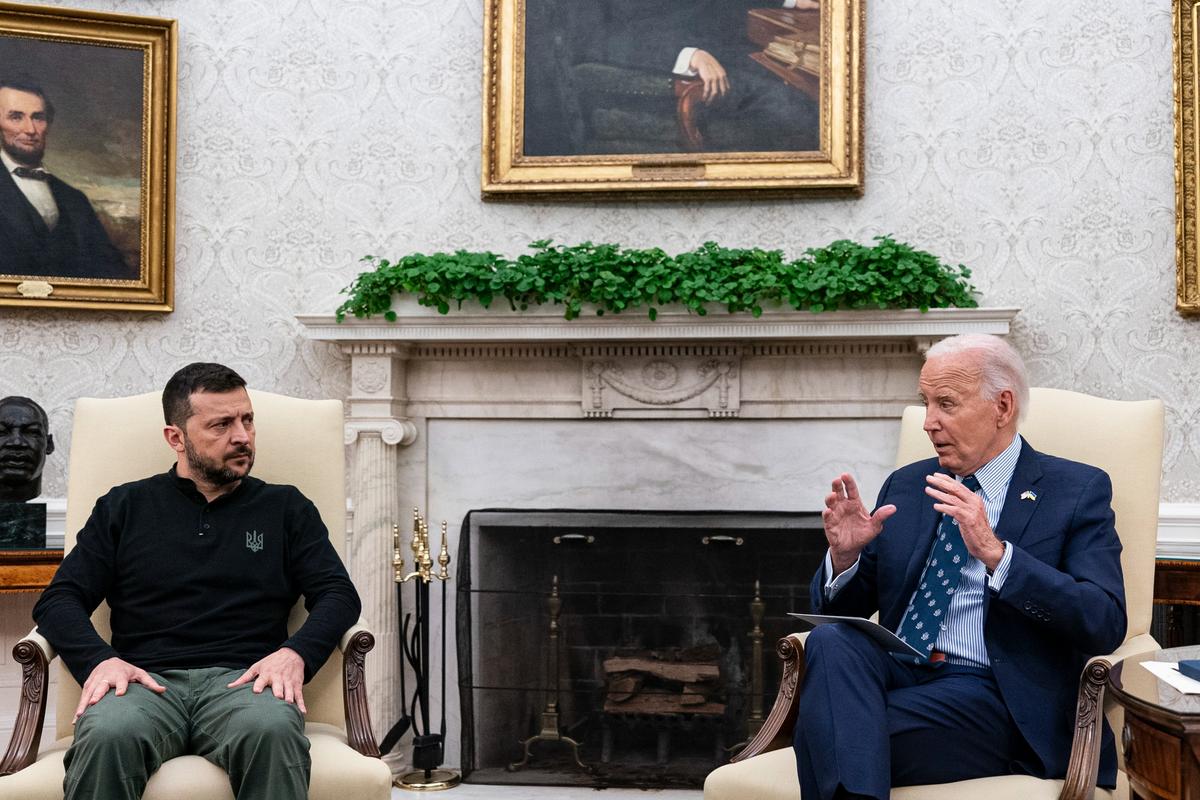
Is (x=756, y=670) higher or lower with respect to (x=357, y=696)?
lower

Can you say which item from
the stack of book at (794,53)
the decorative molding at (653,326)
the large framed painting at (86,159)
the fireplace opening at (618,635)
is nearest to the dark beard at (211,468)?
the decorative molding at (653,326)

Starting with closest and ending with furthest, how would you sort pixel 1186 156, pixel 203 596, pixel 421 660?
pixel 203 596, pixel 1186 156, pixel 421 660

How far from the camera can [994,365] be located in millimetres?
2619

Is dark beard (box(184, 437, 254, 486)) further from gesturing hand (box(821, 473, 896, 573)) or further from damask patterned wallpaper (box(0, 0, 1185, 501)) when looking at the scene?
damask patterned wallpaper (box(0, 0, 1185, 501))

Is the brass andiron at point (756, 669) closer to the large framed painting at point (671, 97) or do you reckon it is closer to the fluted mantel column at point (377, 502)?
the fluted mantel column at point (377, 502)

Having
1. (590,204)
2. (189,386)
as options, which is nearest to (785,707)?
(189,386)

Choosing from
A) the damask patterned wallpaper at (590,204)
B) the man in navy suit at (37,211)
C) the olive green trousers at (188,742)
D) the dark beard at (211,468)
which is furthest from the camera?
the man in navy suit at (37,211)

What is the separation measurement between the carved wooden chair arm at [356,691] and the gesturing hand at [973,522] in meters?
1.30

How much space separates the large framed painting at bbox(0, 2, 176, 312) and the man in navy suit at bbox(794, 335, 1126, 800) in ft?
10.2

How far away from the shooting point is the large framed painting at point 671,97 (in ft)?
14.3

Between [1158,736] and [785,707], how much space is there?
84 cm

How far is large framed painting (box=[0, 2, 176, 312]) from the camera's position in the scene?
14.8 ft

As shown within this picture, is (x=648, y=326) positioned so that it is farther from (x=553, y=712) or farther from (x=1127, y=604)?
(x=1127, y=604)

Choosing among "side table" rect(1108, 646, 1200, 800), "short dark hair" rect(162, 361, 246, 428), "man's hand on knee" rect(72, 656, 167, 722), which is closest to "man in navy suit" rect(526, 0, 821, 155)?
"short dark hair" rect(162, 361, 246, 428)
